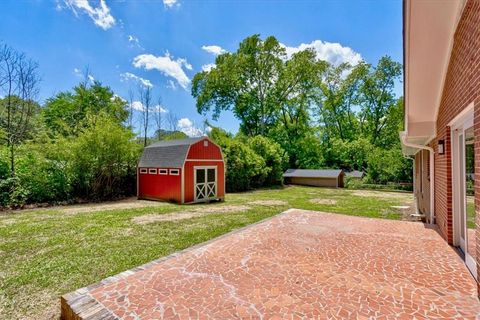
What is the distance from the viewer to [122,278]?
11.6 ft

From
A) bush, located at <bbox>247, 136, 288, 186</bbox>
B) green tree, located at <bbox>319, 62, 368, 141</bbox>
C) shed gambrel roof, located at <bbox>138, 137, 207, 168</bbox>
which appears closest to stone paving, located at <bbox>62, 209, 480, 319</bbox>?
shed gambrel roof, located at <bbox>138, 137, 207, 168</bbox>

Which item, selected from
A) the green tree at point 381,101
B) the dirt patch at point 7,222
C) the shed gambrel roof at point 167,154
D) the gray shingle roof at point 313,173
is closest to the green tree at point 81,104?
the shed gambrel roof at point 167,154

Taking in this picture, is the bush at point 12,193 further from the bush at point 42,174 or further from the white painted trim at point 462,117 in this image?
the white painted trim at point 462,117

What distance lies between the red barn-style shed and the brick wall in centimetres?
990

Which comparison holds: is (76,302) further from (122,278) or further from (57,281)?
(57,281)

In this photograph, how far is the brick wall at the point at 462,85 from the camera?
277 centimetres

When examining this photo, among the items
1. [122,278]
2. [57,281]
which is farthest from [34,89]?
[122,278]

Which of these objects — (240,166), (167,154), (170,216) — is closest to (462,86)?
(170,216)

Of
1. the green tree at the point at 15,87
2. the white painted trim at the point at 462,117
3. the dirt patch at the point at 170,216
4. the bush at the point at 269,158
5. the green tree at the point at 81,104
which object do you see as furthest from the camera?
the green tree at the point at 81,104

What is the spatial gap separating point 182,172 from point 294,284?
9511mm

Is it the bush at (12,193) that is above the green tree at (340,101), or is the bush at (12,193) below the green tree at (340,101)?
below

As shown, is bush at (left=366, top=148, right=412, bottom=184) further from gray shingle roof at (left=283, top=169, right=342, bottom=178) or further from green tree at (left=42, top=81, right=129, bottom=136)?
green tree at (left=42, top=81, right=129, bottom=136)

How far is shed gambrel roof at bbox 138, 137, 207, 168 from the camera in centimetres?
1242

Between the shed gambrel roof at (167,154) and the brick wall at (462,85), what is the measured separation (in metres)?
9.97
